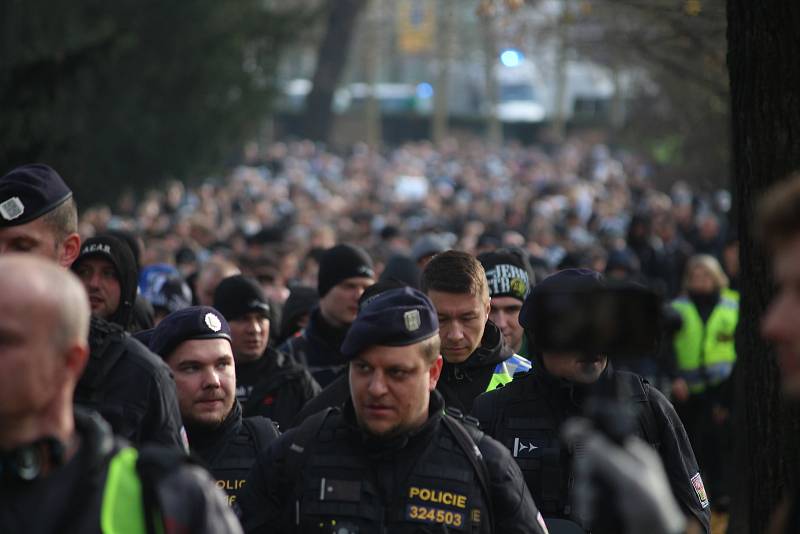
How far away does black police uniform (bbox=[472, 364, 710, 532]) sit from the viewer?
6.11 m

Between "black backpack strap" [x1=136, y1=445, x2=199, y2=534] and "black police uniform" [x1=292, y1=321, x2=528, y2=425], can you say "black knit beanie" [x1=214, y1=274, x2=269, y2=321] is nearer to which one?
"black police uniform" [x1=292, y1=321, x2=528, y2=425]

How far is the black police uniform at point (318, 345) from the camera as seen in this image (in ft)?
31.3

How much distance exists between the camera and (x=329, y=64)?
169ft

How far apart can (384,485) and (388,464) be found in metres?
0.08

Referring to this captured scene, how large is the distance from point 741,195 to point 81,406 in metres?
3.58

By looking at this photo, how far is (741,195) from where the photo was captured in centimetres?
740

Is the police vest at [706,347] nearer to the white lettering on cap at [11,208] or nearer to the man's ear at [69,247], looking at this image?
the man's ear at [69,247]

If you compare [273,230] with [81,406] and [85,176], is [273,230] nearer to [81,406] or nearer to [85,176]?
[85,176]

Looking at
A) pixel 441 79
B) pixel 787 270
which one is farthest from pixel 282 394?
pixel 441 79

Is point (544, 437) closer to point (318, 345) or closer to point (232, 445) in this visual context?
point (232, 445)

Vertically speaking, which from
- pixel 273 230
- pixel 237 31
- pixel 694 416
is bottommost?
pixel 694 416

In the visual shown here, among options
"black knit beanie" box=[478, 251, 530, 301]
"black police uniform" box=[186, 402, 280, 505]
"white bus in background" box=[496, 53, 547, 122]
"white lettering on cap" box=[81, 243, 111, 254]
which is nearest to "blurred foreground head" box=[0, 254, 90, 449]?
"black police uniform" box=[186, 402, 280, 505]

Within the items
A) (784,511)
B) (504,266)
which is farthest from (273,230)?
(784,511)

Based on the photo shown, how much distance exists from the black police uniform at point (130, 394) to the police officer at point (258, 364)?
9.46 feet
